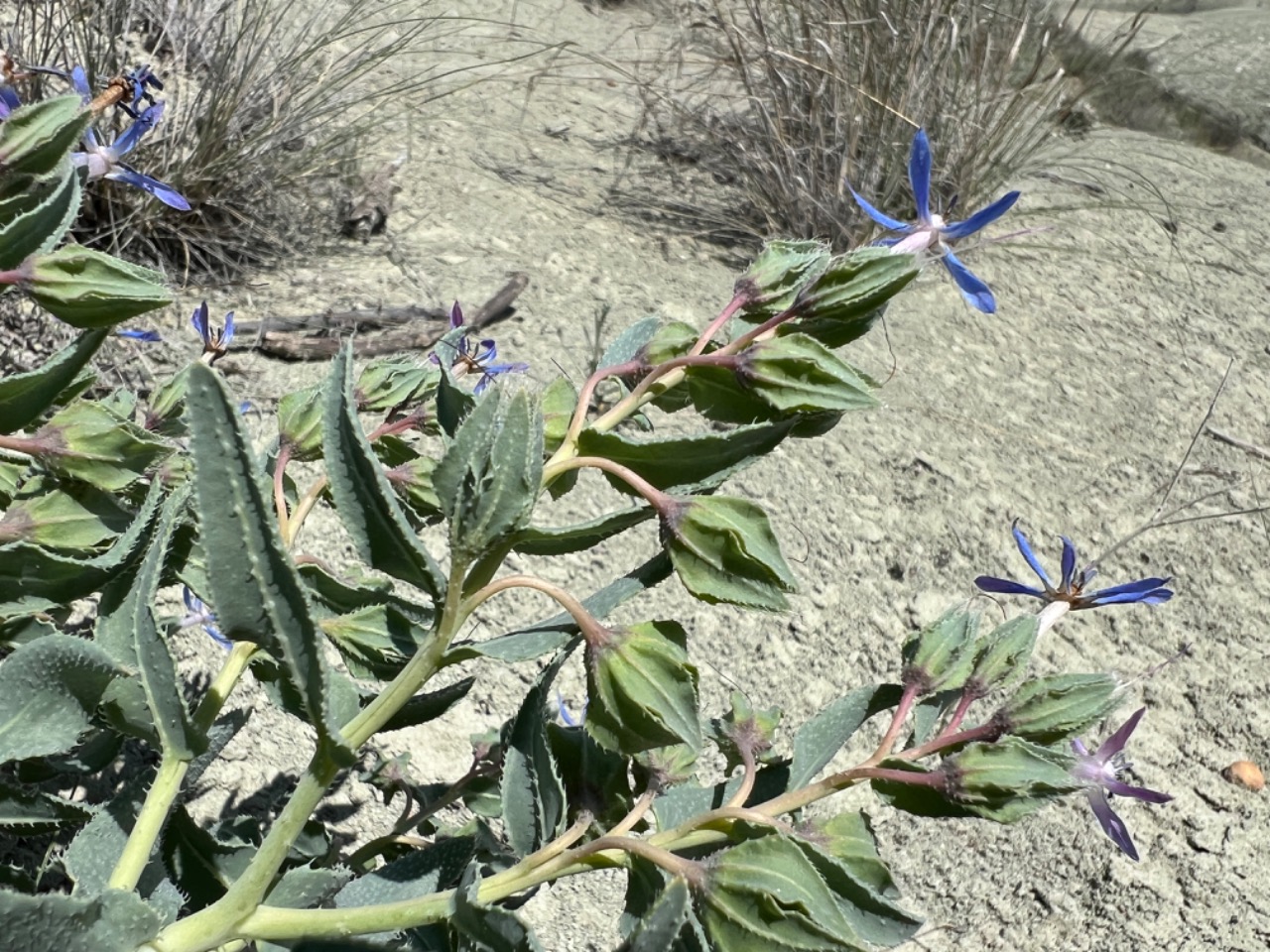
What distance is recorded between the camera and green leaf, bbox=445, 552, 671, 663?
527 mm

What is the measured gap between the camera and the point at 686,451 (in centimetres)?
51

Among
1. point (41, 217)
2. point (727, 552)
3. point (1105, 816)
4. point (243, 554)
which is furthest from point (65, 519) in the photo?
point (1105, 816)

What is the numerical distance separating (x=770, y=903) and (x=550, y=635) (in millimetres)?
160

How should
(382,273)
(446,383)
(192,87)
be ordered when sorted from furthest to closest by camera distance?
(192,87) → (382,273) → (446,383)

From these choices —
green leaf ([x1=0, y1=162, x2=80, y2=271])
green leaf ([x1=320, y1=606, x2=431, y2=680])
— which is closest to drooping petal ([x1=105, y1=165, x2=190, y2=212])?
green leaf ([x1=0, y1=162, x2=80, y2=271])

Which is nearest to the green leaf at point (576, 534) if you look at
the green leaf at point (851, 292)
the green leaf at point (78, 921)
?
the green leaf at point (851, 292)

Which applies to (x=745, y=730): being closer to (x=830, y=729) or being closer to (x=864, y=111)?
(x=830, y=729)

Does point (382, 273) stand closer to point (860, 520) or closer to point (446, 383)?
point (860, 520)

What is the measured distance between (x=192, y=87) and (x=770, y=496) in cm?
143

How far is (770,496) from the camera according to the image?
5.45ft

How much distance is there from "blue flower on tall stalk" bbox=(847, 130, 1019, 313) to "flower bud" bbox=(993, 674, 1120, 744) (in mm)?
188

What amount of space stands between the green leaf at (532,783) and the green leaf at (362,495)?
Answer: 106 millimetres

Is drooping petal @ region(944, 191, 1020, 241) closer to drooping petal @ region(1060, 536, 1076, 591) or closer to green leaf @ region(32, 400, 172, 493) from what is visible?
drooping petal @ region(1060, 536, 1076, 591)

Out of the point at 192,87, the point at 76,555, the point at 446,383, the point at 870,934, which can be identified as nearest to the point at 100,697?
the point at 76,555
